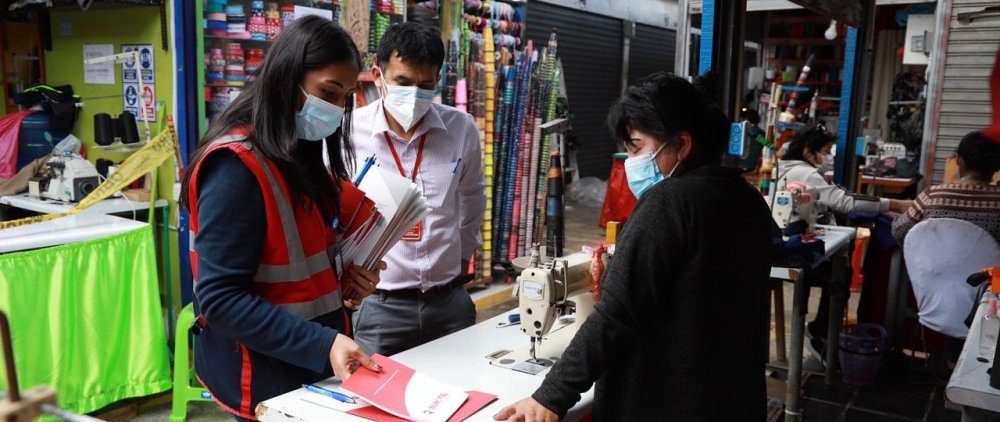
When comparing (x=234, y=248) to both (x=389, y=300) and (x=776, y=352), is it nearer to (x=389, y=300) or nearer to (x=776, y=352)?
(x=389, y=300)

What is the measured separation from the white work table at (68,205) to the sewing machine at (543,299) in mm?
2735

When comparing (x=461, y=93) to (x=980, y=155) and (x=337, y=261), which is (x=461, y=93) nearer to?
(x=980, y=155)

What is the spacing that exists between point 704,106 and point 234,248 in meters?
1.01

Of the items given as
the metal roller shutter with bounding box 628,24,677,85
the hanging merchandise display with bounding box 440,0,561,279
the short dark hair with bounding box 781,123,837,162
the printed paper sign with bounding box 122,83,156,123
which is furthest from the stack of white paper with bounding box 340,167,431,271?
the metal roller shutter with bounding box 628,24,677,85

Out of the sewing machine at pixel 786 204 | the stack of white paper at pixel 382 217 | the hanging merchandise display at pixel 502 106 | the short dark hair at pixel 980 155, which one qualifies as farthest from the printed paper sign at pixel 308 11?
the short dark hair at pixel 980 155

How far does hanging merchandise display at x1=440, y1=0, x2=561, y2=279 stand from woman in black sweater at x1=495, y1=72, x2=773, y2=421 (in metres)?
3.91

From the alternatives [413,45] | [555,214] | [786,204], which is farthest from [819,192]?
[413,45]

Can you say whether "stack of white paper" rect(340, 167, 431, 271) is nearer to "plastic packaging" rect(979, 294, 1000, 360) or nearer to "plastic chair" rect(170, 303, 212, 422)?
"plastic packaging" rect(979, 294, 1000, 360)

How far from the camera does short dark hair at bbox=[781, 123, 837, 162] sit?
4934 millimetres

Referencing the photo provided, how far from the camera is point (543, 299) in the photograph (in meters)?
1.93

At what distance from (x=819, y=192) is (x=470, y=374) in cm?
339

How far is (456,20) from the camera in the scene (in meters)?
5.59

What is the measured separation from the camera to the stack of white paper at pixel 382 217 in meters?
1.81

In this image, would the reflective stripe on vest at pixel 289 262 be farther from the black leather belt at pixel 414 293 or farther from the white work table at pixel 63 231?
the white work table at pixel 63 231
